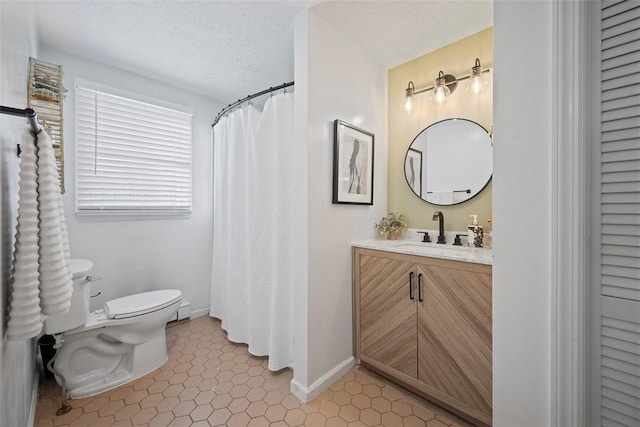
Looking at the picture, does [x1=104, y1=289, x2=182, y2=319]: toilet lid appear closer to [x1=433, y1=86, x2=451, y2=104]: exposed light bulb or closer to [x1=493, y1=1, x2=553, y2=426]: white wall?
[x1=493, y1=1, x2=553, y2=426]: white wall

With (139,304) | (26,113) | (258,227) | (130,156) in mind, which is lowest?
(139,304)

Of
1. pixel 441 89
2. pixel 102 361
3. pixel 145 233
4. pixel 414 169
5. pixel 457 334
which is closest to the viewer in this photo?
pixel 457 334

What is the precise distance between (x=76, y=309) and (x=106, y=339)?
35 cm

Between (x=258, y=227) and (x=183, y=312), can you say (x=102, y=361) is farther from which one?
(x=258, y=227)

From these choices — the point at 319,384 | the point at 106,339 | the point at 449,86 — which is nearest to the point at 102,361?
the point at 106,339

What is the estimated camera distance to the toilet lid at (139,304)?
5.72ft

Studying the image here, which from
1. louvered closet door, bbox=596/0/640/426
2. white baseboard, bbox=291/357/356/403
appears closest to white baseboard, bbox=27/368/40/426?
white baseboard, bbox=291/357/356/403

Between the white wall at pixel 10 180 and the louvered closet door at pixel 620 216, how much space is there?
1885mm

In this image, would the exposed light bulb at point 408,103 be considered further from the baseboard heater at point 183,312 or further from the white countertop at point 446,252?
the baseboard heater at point 183,312

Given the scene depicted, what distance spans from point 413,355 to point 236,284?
1.49 m

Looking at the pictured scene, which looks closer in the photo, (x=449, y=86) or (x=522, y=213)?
(x=522, y=213)

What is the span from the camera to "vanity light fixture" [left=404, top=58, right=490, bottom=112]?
1736 millimetres

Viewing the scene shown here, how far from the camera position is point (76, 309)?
1.58 meters

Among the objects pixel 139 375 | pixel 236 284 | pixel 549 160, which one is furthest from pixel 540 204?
pixel 139 375
